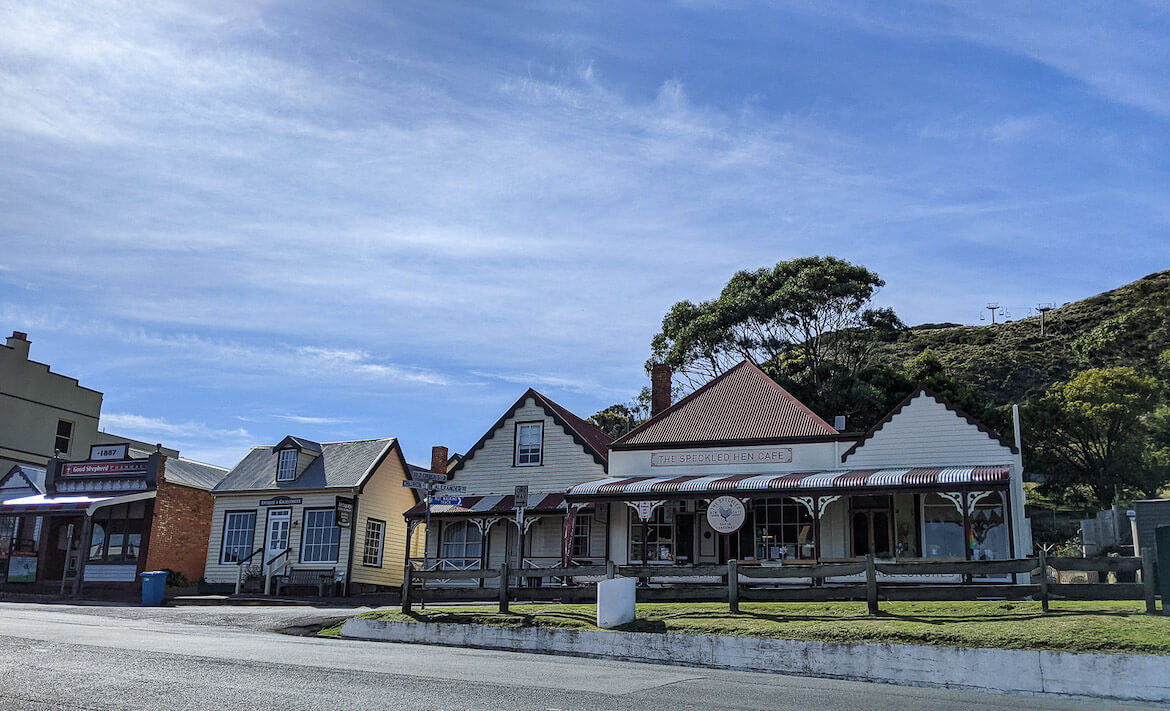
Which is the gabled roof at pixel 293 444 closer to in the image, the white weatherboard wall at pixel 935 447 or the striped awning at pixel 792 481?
the striped awning at pixel 792 481

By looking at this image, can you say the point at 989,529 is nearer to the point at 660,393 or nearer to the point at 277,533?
the point at 660,393

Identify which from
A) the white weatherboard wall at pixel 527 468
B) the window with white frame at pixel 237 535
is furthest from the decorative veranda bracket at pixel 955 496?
the window with white frame at pixel 237 535

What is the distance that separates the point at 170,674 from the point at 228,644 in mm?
4046

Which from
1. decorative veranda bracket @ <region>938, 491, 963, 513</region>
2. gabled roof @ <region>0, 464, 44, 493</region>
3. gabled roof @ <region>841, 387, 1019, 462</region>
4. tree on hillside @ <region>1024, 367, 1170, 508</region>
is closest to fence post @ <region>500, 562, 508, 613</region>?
decorative veranda bracket @ <region>938, 491, 963, 513</region>

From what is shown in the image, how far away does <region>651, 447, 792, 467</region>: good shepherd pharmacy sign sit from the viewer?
1144 inches

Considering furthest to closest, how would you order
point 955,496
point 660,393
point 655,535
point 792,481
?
point 660,393 < point 655,535 < point 792,481 < point 955,496

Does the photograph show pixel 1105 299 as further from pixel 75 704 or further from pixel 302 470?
pixel 75 704

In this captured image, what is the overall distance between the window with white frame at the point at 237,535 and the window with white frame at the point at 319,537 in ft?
8.14

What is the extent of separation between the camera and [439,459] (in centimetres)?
3716

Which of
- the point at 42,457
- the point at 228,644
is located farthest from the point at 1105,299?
the point at 228,644

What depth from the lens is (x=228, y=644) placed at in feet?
55.4

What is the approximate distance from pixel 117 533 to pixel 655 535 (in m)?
21.0

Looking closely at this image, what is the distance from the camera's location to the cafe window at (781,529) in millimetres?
28406

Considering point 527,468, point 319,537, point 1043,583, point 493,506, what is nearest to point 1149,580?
point 1043,583
